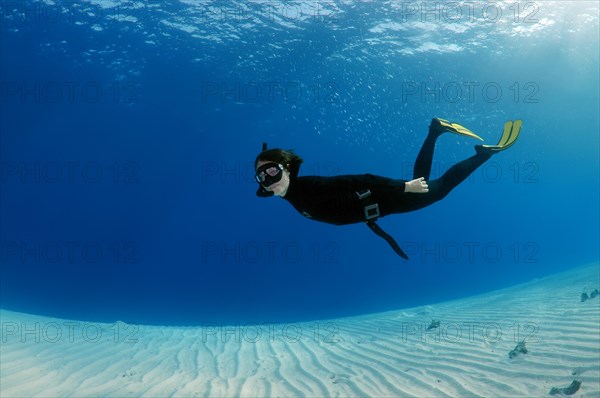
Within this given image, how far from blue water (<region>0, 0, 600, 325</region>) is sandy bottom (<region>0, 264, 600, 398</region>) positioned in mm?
7419

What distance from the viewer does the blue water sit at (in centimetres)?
2031

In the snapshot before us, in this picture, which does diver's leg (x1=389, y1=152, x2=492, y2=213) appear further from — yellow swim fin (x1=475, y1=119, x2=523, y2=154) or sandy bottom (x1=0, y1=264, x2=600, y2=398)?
sandy bottom (x1=0, y1=264, x2=600, y2=398)

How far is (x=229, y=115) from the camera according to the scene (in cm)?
3556

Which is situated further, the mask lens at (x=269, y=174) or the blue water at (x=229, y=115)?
the blue water at (x=229, y=115)

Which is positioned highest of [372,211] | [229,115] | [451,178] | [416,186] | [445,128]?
[229,115]

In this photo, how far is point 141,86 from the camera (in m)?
28.0

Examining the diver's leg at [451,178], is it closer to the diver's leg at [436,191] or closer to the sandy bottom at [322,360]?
the diver's leg at [436,191]

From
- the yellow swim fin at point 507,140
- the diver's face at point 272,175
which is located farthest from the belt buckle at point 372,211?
the yellow swim fin at point 507,140

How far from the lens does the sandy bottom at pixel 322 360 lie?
5.77 metres

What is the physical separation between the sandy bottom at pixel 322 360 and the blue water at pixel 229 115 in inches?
Result: 292

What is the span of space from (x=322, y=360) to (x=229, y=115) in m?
30.6

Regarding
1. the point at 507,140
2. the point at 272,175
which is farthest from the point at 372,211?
the point at 507,140

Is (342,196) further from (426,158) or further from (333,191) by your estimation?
(426,158)

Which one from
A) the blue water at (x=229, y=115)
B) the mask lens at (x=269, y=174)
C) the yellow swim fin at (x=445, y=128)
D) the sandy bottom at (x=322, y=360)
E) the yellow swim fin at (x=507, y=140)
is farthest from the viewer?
the blue water at (x=229, y=115)
